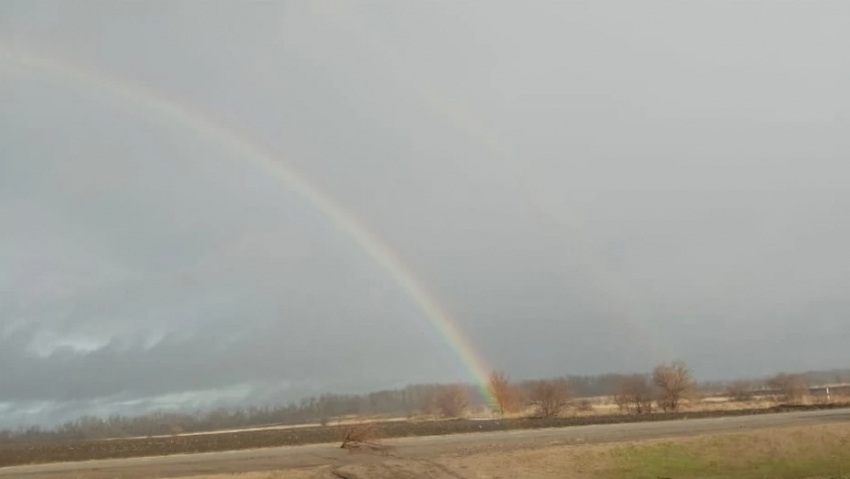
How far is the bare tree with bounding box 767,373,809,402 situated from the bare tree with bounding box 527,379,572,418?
115 feet

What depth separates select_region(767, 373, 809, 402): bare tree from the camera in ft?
362

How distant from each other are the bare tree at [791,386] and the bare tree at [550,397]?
34914mm

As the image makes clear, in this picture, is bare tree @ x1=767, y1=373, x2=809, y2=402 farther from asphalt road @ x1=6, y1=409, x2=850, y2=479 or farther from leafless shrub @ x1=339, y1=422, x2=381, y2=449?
leafless shrub @ x1=339, y1=422, x2=381, y2=449

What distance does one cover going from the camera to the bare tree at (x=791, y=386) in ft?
362

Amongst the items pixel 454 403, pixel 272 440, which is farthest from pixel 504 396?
pixel 272 440

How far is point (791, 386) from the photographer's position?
115 meters

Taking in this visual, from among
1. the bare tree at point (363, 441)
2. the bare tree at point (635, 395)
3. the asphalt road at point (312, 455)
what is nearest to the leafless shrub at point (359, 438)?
the bare tree at point (363, 441)

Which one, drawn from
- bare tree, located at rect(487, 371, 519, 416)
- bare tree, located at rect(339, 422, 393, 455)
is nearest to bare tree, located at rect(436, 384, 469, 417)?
bare tree, located at rect(487, 371, 519, 416)

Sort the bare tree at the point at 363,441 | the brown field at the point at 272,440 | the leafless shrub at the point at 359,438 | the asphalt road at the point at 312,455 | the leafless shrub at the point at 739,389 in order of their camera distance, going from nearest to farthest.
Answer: the asphalt road at the point at 312,455 → the bare tree at the point at 363,441 → the leafless shrub at the point at 359,438 → the brown field at the point at 272,440 → the leafless shrub at the point at 739,389

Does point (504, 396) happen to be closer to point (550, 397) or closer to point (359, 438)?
point (550, 397)

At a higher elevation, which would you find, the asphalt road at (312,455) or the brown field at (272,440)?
the asphalt road at (312,455)

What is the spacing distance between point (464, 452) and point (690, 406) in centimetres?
6636

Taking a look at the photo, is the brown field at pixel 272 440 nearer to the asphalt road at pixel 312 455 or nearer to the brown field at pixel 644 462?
the asphalt road at pixel 312 455

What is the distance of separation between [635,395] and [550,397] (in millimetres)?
13555
